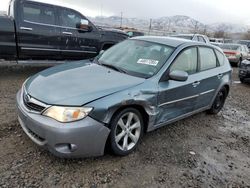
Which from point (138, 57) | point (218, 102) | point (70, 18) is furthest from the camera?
point (70, 18)

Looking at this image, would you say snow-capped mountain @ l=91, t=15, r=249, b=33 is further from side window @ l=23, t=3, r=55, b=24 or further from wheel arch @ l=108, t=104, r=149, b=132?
wheel arch @ l=108, t=104, r=149, b=132

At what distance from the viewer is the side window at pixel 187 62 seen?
4112 millimetres

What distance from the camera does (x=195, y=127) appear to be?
4879 mm

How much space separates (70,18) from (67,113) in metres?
5.30

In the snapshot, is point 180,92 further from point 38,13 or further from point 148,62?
point 38,13

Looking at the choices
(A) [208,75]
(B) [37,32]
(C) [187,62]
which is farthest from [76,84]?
(B) [37,32]

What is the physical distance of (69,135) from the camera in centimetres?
284

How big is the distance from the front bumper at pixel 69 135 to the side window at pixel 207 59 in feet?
8.26

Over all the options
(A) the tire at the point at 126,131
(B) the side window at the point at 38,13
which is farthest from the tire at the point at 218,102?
(B) the side window at the point at 38,13

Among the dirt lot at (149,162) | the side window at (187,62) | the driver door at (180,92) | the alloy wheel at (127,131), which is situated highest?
the side window at (187,62)

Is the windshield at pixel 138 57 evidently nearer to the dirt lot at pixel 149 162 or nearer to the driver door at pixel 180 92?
the driver door at pixel 180 92

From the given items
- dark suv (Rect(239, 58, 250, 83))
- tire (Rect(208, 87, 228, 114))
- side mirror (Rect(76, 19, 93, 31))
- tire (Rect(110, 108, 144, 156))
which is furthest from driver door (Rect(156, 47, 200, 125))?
dark suv (Rect(239, 58, 250, 83))

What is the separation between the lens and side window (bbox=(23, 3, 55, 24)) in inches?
266

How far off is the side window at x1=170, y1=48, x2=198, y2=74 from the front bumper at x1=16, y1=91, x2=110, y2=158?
5.32 feet
